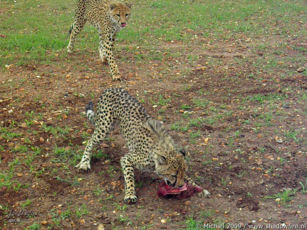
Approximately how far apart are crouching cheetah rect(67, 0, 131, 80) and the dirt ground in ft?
1.07

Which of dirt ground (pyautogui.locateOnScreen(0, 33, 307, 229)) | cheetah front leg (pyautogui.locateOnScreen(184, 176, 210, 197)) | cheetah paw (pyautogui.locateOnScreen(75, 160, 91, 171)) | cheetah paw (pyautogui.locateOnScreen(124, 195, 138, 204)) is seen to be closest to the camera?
dirt ground (pyautogui.locateOnScreen(0, 33, 307, 229))

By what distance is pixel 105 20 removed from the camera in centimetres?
843

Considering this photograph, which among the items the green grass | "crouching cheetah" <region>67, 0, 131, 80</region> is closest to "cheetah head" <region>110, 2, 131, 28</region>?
"crouching cheetah" <region>67, 0, 131, 80</region>

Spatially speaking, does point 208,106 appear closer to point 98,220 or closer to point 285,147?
point 285,147

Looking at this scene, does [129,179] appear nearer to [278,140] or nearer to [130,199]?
[130,199]

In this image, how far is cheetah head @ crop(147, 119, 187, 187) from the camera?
4.57 meters

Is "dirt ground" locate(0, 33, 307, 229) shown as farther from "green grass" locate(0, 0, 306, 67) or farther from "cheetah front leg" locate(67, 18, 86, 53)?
"green grass" locate(0, 0, 306, 67)

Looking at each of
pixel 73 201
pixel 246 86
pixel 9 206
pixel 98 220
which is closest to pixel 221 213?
pixel 98 220

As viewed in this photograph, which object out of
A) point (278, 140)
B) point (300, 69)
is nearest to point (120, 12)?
point (300, 69)

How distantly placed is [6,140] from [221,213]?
2974 mm

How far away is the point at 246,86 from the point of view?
25.5 ft

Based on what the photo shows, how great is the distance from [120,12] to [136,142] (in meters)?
3.49

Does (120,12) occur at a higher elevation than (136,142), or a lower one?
higher

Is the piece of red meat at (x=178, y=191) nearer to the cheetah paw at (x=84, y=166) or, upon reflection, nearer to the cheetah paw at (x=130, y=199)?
the cheetah paw at (x=130, y=199)
